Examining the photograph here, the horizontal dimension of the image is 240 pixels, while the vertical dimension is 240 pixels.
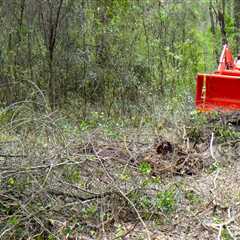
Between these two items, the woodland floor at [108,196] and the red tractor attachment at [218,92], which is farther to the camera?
the red tractor attachment at [218,92]

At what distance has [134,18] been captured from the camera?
12.5 meters

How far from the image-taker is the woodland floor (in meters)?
4.53

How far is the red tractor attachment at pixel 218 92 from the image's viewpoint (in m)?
7.81

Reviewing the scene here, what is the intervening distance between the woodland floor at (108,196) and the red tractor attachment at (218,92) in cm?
157

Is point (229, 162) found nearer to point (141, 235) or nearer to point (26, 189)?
point (141, 235)

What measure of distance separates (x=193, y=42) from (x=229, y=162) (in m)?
7.41

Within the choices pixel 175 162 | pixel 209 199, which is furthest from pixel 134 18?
pixel 209 199

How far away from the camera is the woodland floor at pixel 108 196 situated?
4531 millimetres

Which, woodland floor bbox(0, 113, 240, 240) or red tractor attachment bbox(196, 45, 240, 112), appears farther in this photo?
red tractor attachment bbox(196, 45, 240, 112)

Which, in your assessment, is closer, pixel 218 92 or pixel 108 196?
pixel 108 196

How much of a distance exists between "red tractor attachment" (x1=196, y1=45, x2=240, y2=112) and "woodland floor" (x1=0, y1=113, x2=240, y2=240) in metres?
1.57

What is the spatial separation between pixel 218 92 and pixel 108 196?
3.40m

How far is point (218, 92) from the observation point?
790 cm

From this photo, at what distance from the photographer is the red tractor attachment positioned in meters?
7.81
